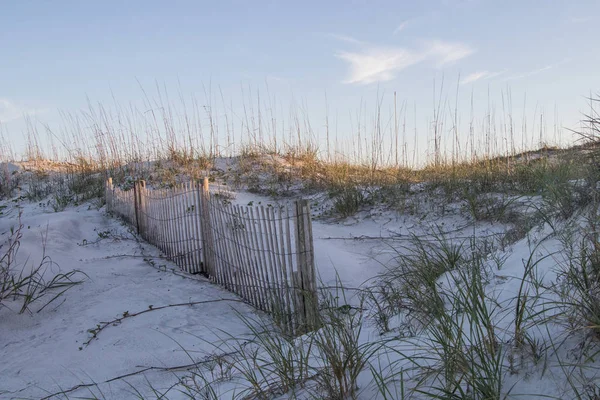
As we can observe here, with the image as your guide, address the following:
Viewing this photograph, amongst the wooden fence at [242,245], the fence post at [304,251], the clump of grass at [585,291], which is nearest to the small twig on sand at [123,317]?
the wooden fence at [242,245]

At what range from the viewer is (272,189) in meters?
7.90

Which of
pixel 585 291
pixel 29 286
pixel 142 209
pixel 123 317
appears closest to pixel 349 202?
pixel 142 209

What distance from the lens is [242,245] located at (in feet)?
12.1

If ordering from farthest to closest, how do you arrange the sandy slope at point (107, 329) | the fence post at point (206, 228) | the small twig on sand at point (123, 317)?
the fence post at point (206, 228) → the small twig on sand at point (123, 317) → the sandy slope at point (107, 329)

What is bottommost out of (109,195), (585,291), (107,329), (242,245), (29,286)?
(107,329)

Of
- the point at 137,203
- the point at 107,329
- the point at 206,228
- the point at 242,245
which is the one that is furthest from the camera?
the point at 137,203

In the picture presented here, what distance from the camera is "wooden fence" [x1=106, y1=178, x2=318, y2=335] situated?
3010 millimetres

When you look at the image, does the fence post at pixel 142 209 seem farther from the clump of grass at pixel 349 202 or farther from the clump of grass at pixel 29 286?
the clump of grass at pixel 349 202

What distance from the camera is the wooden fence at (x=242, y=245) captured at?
3010 mm

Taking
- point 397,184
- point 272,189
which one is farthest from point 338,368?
point 272,189

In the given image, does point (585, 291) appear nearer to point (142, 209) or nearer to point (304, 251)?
point (304, 251)

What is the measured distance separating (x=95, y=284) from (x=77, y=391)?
186 centimetres

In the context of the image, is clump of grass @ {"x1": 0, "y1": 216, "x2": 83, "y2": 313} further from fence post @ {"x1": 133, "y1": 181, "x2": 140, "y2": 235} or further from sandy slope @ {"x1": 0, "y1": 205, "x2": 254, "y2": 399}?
fence post @ {"x1": 133, "y1": 181, "x2": 140, "y2": 235}

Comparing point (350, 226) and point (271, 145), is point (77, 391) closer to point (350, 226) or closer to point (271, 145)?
point (350, 226)
